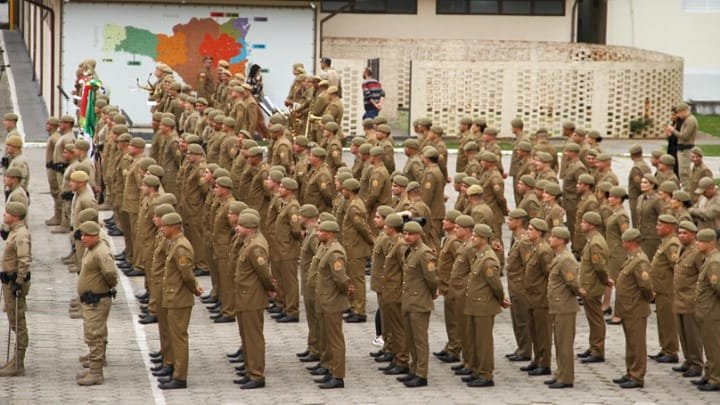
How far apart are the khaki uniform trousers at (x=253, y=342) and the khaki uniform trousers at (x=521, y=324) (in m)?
2.94

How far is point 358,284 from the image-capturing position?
859 inches

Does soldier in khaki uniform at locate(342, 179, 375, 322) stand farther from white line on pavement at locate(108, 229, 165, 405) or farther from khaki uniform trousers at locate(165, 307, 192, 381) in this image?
khaki uniform trousers at locate(165, 307, 192, 381)

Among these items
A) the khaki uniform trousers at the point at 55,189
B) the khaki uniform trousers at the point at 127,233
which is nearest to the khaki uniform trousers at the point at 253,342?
the khaki uniform trousers at the point at 127,233

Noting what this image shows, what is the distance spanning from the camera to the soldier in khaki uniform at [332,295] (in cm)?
1864

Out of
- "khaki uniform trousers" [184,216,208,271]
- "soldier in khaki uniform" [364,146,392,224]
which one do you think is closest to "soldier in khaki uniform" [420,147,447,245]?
"soldier in khaki uniform" [364,146,392,224]

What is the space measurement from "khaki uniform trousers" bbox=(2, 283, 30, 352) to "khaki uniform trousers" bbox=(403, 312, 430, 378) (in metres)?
4.06

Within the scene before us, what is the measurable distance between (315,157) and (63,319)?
406 centimetres

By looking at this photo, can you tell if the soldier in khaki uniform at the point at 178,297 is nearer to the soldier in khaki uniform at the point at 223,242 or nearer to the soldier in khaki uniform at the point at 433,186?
the soldier in khaki uniform at the point at 223,242

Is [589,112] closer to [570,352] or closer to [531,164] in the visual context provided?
[531,164]

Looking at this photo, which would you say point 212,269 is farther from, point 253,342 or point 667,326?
point 667,326

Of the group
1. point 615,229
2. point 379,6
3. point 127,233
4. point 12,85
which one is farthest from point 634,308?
point 12,85

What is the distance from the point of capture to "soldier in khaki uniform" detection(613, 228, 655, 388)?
1875 centimetres

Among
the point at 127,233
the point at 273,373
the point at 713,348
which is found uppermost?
the point at 127,233

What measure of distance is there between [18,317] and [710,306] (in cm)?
731
